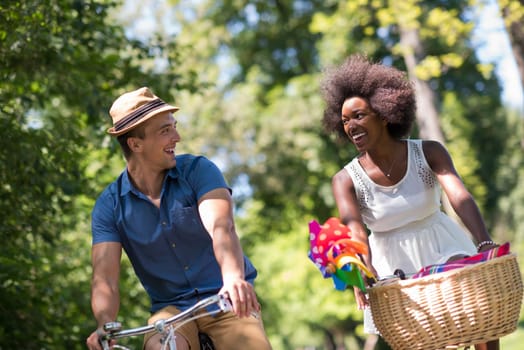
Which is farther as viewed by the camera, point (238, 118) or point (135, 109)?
point (238, 118)

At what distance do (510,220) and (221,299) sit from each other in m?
39.2

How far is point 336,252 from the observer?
4035 mm

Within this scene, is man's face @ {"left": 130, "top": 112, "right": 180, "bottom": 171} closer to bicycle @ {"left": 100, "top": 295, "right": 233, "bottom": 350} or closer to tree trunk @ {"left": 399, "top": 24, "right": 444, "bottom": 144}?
bicycle @ {"left": 100, "top": 295, "right": 233, "bottom": 350}

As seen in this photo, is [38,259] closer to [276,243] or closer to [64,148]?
[64,148]

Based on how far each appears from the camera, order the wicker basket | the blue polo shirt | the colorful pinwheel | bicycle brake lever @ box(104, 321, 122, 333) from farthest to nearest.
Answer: the blue polo shirt, the wicker basket, the colorful pinwheel, bicycle brake lever @ box(104, 321, 122, 333)

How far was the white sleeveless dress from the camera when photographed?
5.11m

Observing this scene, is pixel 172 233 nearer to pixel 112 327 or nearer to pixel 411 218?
pixel 112 327

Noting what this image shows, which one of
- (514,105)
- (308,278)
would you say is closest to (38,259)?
(308,278)

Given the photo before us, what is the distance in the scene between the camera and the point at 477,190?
28406mm

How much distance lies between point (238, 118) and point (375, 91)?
20159 millimetres

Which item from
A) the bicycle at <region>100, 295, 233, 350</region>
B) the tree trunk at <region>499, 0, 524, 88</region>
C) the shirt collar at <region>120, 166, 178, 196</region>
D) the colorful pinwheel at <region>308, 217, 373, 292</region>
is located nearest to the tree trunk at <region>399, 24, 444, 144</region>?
the tree trunk at <region>499, 0, 524, 88</region>

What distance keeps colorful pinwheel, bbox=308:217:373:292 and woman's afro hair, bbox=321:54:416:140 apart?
3.79 feet

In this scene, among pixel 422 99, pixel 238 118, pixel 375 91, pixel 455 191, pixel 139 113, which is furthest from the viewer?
pixel 238 118

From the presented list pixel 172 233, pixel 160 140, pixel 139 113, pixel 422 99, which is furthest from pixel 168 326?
pixel 422 99
